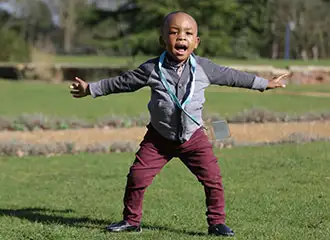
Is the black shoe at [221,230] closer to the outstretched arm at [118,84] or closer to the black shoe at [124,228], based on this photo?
the black shoe at [124,228]

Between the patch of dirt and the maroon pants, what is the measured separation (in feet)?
20.8

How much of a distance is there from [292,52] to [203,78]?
46943 millimetres

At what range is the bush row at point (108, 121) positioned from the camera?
13.6m

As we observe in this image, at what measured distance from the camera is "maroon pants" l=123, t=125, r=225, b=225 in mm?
4711

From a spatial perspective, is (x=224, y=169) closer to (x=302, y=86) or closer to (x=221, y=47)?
(x=302, y=86)

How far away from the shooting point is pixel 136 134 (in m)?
12.4

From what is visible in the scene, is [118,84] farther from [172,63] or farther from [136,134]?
[136,134]

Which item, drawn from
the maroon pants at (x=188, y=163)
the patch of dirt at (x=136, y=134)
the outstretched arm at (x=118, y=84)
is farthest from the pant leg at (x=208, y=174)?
the patch of dirt at (x=136, y=134)

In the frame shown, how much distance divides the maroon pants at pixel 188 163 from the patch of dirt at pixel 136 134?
20.8 feet

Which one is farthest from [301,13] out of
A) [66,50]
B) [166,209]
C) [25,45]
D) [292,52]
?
[166,209]

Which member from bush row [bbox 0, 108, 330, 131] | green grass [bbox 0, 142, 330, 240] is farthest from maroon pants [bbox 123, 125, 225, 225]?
bush row [bbox 0, 108, 330, 131]

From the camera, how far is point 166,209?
589 cm

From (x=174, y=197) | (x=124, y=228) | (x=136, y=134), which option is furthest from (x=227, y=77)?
(x=136, y=134)

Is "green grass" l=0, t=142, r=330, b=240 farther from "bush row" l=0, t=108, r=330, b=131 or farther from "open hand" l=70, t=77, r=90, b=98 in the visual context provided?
"bush row" l=0, t=108, r=330, b=131
